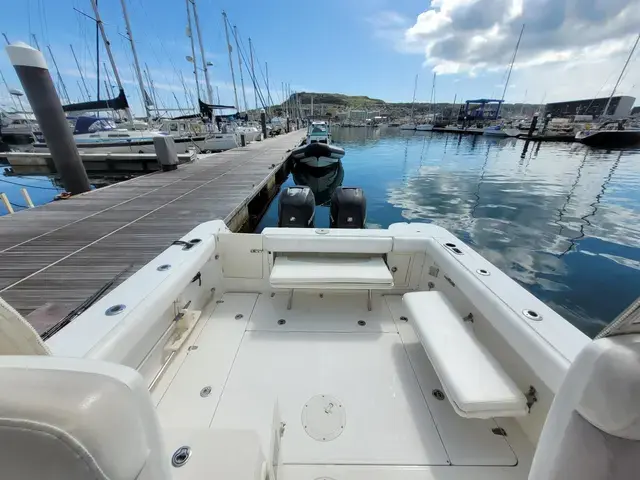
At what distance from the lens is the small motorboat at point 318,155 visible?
1205 centimetres

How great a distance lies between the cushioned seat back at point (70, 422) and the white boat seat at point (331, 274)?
169cm

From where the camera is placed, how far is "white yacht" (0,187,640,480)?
519mm

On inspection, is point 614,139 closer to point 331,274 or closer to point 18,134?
point 331,274

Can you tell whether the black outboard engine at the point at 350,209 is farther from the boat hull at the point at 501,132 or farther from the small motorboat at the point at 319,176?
the boat hull at the point at 501,132

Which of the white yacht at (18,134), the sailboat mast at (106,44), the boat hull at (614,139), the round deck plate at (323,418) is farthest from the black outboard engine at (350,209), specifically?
the white yacht at (18,134)

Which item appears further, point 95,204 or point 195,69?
point 195,69

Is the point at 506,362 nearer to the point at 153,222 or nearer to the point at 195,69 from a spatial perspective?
the point at 153,222

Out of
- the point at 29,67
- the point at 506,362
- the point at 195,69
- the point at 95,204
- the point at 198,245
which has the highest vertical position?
the point at 195,69

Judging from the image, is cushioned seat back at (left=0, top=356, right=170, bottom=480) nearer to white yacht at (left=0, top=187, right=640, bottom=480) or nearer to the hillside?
white yacht at (left=0, top=187, right=640, bottom=480)

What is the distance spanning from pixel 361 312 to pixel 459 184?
10.8 m

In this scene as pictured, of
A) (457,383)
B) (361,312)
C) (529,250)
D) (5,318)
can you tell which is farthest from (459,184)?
(5,318)

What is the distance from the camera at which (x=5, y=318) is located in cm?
64

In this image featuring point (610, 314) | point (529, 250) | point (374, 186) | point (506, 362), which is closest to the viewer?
point (506, 362)

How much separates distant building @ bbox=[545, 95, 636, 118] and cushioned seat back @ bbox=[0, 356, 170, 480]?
194ft
